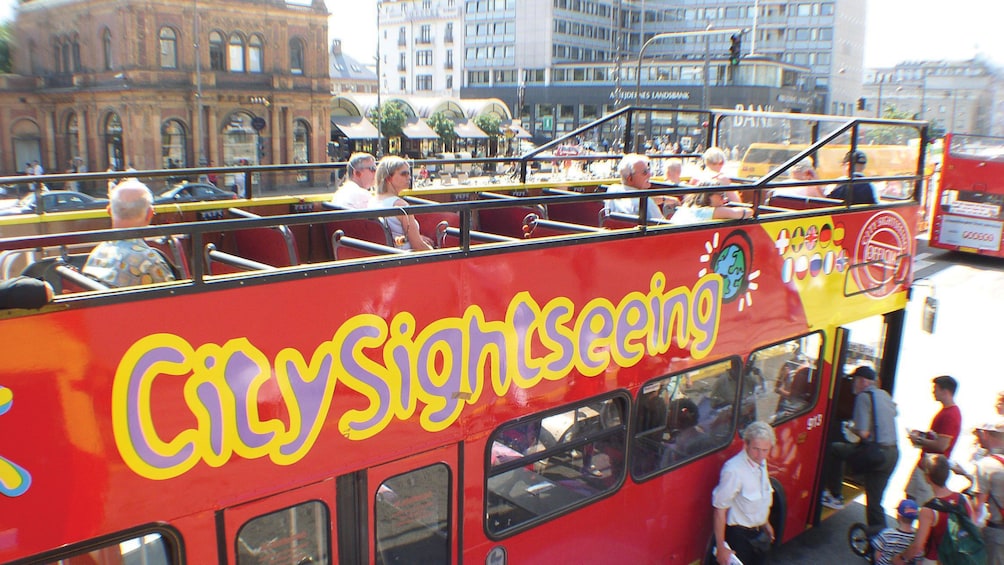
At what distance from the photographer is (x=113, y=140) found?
41844 mm

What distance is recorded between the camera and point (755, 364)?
6.35 meters

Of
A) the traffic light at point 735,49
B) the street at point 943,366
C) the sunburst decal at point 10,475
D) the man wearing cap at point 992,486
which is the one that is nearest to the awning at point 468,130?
the traffic light at point 735,49

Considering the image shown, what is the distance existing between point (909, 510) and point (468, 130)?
59.4m

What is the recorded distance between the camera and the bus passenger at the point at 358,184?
5.93 meters

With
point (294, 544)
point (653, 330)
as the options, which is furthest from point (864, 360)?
point (294, 544)

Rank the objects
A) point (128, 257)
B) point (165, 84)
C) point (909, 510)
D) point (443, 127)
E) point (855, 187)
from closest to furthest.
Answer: point (128, 257), point (909, 510), point (855, 187), point (165, 84), point (443, 127)

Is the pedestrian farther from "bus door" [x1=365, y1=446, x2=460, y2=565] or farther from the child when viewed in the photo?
"bus door" [x1=365, y1=446, x2=460, y2=565]

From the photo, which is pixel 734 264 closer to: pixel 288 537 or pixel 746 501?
pixel 746 501

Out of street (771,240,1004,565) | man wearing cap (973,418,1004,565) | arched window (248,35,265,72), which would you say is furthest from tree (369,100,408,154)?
man wearing cap (973,418,1004,565)

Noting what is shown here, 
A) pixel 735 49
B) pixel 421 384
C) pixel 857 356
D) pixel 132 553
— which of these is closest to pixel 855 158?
pixel 857 356

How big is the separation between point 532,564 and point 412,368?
1651mm

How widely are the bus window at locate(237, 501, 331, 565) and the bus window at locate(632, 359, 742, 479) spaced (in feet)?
7.76

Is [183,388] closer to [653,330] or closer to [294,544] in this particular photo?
[294,544]

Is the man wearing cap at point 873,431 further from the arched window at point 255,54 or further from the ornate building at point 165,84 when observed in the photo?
the arched window at point 255,54
